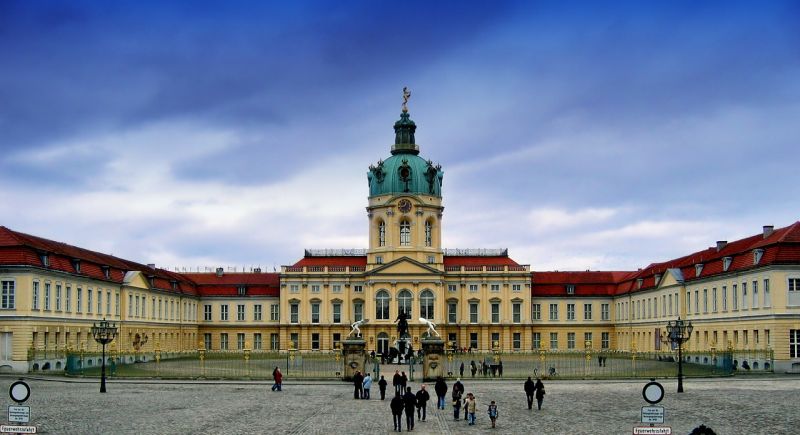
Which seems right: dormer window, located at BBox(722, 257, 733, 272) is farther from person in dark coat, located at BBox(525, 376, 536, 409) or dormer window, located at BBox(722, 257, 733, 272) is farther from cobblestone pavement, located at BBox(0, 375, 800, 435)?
person in dark coat, located at BBox(525, 376, 536, 409)

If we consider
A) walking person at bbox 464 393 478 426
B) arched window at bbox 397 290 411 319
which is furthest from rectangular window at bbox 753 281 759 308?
arched window at bbox 397 290 411 319

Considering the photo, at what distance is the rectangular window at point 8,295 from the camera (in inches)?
2771

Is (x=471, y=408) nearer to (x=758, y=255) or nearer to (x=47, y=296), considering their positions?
(x=758, y=255)

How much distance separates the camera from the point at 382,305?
396 feet

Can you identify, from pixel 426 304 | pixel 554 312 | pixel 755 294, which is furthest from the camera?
pixel 554 312

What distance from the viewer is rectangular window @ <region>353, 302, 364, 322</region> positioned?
12244 cm

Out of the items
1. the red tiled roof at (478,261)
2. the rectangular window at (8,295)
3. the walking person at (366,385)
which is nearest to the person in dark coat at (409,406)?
the walking person at (366,385)

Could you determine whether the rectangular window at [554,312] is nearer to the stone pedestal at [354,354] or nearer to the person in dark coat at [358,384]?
the stone pedestal at [354,354]

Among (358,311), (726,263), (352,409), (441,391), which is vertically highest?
(726,263)

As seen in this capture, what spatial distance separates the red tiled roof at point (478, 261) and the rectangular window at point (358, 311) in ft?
37.7

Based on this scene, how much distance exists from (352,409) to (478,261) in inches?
3342

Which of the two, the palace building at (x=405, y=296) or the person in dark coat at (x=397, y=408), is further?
the palace building at (x=405, y=296)

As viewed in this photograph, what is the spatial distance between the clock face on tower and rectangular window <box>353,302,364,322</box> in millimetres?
12077

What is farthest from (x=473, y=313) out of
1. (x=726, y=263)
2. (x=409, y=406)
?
(x=409, y=406)
